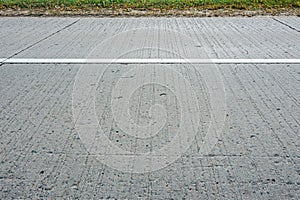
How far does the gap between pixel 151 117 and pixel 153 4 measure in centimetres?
753

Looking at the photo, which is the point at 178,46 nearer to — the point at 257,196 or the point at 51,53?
the point at 51,53

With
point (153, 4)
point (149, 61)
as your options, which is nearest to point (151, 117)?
point (149, 61)

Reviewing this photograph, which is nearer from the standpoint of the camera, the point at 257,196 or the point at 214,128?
the point at 257,196

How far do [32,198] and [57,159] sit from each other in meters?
0.53

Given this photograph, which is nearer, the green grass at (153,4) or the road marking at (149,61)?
the road marking at (149,61)

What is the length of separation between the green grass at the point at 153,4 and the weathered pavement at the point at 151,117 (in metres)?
3.25

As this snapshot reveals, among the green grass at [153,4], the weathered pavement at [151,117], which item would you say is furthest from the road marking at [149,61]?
the green grass at [153,4]

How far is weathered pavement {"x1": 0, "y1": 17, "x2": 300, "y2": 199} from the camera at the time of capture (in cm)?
291

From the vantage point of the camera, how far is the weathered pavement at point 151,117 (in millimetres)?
2914

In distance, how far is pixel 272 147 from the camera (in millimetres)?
3412

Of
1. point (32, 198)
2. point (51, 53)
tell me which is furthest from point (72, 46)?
point (32, 198)

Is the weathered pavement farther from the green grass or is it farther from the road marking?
the green grass

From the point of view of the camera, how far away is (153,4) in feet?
35.8

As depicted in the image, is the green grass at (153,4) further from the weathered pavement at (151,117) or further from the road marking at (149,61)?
the road marking at (149,61)
